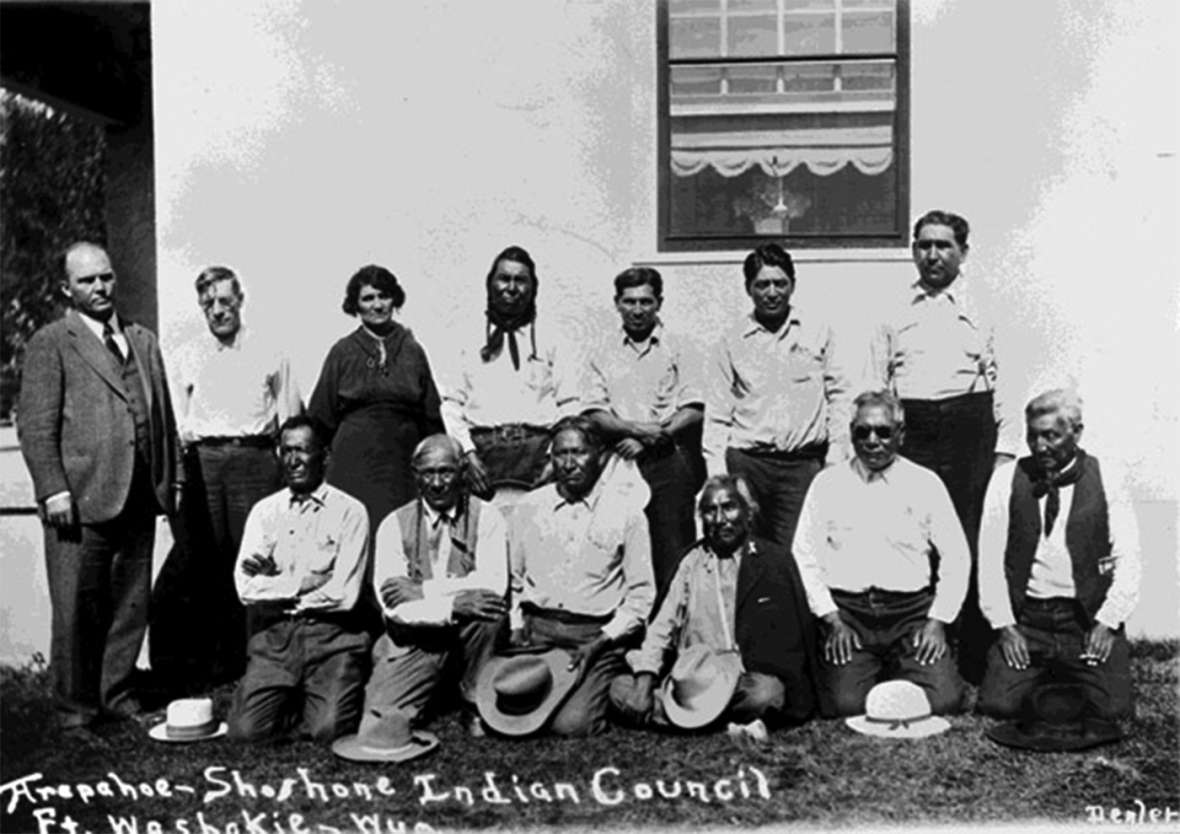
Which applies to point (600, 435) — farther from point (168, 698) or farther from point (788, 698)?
point (168, 698)

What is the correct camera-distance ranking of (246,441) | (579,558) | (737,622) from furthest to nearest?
1. (246,441)
2. (579,558)
3. (737,622)

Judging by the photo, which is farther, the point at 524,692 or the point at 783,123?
the point at 783,123

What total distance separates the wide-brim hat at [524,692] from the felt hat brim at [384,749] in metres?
0.24

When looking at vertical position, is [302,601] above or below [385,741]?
above

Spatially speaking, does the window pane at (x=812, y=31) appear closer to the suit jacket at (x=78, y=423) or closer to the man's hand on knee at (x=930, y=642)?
the man's hand on knee at (x=930, y=642)

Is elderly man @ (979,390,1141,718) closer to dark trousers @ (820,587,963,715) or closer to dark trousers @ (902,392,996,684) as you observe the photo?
dark trousers @ (902,392,996,684)

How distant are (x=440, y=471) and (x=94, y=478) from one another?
4.71ft

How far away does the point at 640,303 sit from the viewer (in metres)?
5.52

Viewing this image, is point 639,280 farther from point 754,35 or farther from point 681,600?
point 681,600

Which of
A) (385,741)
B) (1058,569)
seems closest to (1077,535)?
(1058,569)

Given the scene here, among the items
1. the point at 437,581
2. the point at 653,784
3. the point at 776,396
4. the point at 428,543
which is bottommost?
the point at 653,784

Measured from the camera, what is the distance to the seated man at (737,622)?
17.5 feet

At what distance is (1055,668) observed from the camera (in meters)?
5.38

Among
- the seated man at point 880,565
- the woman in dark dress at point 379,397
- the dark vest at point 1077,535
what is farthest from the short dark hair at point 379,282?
the dark vest at point 1077,535
